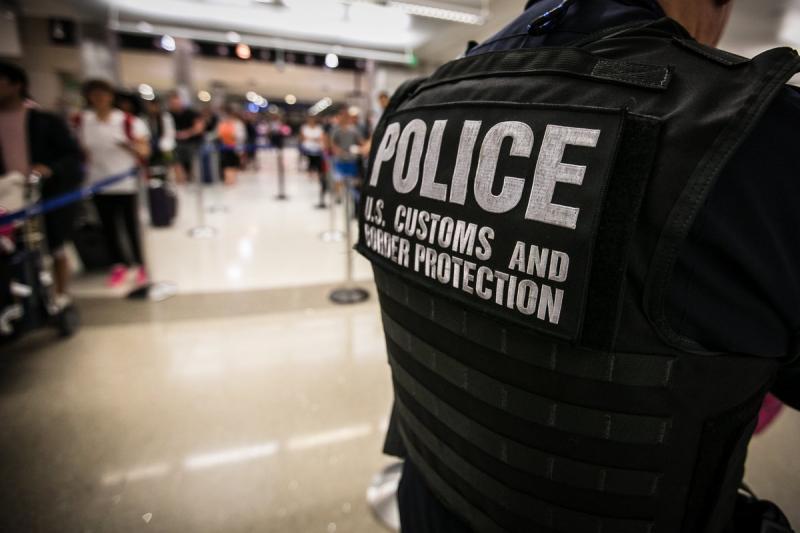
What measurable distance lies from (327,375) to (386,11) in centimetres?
843

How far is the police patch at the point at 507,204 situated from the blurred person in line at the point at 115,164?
3581 millimetres

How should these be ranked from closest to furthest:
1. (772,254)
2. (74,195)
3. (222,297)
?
(772,254) < (74,195) < (222,297)

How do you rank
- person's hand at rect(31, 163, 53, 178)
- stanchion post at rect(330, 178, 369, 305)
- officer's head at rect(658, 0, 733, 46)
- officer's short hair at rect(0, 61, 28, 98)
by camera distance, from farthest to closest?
stanchion post at rect(330, 178, 369, 305) → person's hand at rect(31, 163, 53, 178) → officer's short hair at rect(0, 61, 28, 98) → officer's head at rect(658, 0, 733, 46)

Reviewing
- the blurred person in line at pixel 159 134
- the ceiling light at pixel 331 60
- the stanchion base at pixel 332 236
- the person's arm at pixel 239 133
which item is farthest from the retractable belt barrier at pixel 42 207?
the ceiling light at pixel 331 60

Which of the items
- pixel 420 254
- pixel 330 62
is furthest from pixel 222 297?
pixel 330 62

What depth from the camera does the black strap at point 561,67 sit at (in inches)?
18.8

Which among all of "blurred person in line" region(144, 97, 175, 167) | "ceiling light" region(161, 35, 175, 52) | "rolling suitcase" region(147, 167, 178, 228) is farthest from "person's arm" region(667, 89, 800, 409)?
"ceiling light" region(161, 35, 175, 52)

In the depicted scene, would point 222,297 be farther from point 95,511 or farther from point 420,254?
point 420,254

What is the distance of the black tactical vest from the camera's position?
453mm

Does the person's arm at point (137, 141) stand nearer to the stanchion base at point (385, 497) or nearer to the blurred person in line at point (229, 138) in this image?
the stanchion base at point (385, 497)

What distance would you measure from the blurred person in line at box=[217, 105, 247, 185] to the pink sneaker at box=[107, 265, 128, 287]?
4.93 meters

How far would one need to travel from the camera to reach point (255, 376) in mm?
2389

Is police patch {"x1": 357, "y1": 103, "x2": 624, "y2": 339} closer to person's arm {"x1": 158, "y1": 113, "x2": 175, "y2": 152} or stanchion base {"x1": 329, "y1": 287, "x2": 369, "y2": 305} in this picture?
stanchion base {"x1": 329, "y1": 287, "x2": 369, "y2": 305}

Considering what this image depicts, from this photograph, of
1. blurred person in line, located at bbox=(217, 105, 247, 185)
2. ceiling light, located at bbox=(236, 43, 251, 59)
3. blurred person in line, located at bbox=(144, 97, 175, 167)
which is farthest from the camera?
ceiling light, located at bbox=(236, 43, 251, 59)
